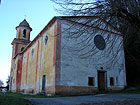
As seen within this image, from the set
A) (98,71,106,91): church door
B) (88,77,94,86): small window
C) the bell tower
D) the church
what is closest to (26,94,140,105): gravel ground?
the church

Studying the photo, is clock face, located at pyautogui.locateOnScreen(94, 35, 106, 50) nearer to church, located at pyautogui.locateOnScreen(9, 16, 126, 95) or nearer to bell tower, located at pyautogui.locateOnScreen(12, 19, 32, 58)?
church, located at pyautogui.locateOnScreen(9, 16, 126, 95)

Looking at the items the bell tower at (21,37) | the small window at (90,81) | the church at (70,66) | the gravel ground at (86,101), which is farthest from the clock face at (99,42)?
the bell tower at (21,37)

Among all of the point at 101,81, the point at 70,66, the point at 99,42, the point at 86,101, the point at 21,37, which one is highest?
the point at 21,37

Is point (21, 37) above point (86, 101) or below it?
above

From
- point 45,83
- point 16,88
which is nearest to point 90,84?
point 45,83

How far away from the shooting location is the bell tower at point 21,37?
3259cm

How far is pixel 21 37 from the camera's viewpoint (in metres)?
32.9

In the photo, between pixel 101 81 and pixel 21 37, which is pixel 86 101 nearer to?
pixel 101 81

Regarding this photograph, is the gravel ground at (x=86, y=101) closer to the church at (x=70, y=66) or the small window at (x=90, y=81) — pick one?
the church at (x=70, y=66)

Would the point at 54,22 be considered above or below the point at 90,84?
above

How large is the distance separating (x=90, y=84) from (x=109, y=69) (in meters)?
3.33

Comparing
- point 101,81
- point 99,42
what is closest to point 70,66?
point 101,81

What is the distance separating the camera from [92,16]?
5.74 m

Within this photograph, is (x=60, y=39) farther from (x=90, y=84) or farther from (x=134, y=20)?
(x=134, y=20)
